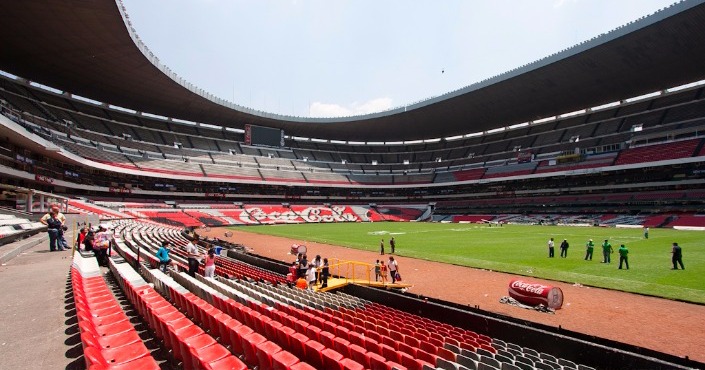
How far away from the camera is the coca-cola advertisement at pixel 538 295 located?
36.2 ft

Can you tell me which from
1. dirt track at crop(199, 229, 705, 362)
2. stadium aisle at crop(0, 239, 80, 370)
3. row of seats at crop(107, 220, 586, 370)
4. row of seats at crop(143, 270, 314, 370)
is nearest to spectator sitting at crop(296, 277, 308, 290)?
row of seats at crop(107, 220, 586, 370)

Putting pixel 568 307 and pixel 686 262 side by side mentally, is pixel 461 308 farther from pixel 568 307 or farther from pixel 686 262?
pixel 686 262

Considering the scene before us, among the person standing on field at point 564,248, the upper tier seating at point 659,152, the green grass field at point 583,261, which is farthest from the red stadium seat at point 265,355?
the upper tier seating at point 659,152

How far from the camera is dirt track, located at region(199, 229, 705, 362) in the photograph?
9.02m

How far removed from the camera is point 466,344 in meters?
6.19

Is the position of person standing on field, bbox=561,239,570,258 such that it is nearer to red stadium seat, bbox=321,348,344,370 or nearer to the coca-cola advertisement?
the coca-cola advertisement

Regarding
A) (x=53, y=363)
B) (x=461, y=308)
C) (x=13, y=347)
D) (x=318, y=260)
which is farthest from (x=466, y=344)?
(x=318, y=260)

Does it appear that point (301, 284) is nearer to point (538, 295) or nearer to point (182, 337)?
point (182, 337)

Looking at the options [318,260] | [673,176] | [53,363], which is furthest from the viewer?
[673,176]

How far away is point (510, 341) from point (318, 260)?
8453 mm

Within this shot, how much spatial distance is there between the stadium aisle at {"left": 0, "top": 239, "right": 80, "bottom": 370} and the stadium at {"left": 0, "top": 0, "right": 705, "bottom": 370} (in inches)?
2.5

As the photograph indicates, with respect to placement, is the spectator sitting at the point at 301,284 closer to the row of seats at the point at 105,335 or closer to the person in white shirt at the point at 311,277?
the person in white shirt at the point at 311,277

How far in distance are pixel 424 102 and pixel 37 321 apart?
57.1 metres

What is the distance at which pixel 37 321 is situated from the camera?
6629mm
